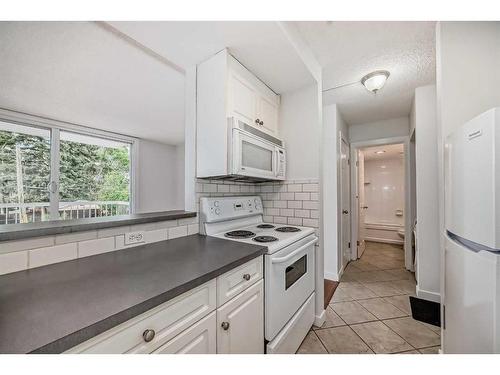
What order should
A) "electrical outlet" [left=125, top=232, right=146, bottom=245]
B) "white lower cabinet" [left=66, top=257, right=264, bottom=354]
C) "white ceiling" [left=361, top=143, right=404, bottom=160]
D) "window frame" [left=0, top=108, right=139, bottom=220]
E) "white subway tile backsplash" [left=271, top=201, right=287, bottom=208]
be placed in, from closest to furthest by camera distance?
"white lower cabinet" [left=66, top=257, right=264, bottom=354], "electrical outlet" [left=125, top=232, right=146, bottom=245], "white subway tile backsplash" [left=271, top=201, right=287, bottom=208], "window frame" [left=0, top=108, right=139, bottom=220], "white ceiling" [left=361, top=143, right=404, bottom=160]

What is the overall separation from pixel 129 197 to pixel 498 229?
5131 millimetres

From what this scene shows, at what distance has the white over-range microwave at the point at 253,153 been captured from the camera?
142 centimetres

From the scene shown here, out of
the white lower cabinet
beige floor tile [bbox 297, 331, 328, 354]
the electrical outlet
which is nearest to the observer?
the white lower cabinet

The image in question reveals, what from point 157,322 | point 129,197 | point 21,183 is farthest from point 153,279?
point 129,197

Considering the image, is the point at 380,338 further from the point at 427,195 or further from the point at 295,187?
the point at 427,195

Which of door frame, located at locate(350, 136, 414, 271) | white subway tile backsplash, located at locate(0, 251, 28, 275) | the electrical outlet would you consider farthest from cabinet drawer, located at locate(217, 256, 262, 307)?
door frame, located at locate(350, 136, 414, 271)

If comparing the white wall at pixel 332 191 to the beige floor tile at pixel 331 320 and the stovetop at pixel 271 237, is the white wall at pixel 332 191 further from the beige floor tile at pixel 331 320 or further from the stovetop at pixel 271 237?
the stovetop at pixel 271 237

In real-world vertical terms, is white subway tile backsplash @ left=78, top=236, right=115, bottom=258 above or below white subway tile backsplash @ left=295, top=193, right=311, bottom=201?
below

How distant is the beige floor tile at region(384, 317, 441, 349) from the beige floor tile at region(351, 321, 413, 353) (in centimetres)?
6

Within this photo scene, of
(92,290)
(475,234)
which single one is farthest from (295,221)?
(92,290)

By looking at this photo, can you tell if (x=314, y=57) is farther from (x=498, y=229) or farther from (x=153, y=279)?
(x=153, y=279)

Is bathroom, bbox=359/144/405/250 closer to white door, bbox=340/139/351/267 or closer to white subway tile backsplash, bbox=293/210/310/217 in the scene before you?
white door, bbox=340/139/351/267

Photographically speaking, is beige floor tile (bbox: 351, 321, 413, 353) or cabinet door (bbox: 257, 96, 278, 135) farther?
cabinet door (bbox: 257, 96, 278, 135)

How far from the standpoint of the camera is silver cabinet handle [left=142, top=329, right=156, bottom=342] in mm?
627
